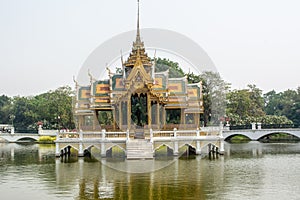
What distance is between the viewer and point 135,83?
22.2 m

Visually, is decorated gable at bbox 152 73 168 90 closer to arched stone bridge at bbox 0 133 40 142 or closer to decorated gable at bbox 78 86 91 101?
decorated gable at bbox 78 86 91 101

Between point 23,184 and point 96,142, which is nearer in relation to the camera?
point 23,184

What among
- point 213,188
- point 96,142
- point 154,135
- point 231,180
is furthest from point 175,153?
point 213,188

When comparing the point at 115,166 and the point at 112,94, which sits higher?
the point at 112,94

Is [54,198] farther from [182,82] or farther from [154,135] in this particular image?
[182,82]

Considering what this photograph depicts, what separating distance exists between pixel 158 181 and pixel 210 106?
27.0m

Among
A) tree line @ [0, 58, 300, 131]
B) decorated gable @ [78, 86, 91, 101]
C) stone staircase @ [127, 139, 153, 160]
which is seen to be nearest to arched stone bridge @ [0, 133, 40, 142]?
tree line @ [0, 58, 300, 131]

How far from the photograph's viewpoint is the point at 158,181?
14000 millimetres

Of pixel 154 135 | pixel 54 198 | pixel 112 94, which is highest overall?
pixel 112 94

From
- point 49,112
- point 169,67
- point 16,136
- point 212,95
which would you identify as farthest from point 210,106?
point 16,136

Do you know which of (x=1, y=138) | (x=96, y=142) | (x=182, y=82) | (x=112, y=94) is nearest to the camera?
(x=96, y=142)

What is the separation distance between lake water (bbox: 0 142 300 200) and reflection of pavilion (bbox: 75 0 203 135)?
4670 mm

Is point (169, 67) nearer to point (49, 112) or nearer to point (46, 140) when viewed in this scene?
point (46, 140)

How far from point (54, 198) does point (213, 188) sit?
514 centimetres
